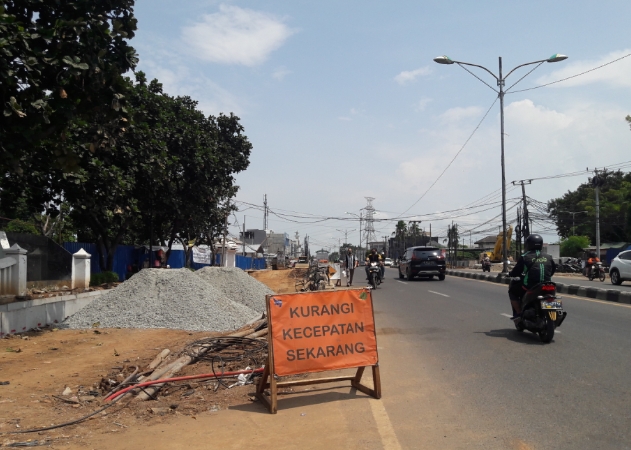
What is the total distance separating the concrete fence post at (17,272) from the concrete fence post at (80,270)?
3.78 m

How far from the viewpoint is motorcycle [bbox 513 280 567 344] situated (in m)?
8.94

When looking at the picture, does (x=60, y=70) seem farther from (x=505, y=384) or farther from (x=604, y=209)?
(x=604, y=209)

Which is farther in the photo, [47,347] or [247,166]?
[247,166]

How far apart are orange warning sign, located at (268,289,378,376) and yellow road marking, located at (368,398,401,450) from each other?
0.45m

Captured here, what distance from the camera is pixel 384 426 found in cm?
514

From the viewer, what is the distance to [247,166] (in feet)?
93.4

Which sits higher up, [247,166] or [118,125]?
[247,166]

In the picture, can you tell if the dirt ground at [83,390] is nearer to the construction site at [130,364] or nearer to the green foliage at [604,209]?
the construction site at [130,364]

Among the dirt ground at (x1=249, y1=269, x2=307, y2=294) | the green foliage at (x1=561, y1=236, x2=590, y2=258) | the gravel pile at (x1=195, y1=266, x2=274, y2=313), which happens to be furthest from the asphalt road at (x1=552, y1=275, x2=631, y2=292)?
the green foliage at (x1=561, y1=236, x2=590, y2=258)

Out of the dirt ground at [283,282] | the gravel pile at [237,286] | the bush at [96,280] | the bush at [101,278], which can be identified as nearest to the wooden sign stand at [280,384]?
the gravel pile at [237,286]

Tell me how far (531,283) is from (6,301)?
1034cm

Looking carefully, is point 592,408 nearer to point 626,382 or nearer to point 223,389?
point 626,382

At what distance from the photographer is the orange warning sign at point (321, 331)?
586cm

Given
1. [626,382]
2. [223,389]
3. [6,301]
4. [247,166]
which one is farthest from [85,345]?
[247,166]
